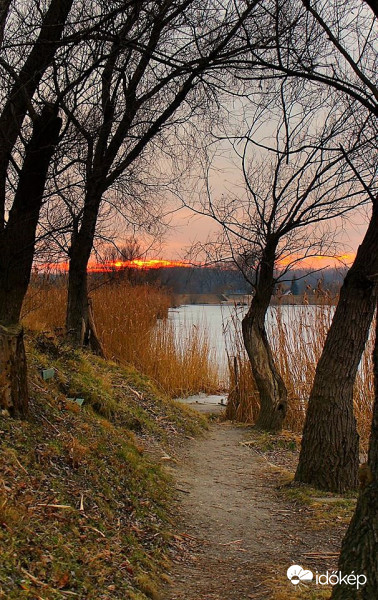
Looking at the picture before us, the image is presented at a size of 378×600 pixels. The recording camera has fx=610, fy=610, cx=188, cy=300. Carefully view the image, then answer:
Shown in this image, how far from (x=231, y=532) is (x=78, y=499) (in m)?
1.08

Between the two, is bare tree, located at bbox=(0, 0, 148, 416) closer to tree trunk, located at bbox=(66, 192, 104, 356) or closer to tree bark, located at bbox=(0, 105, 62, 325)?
tree bark, located at bbox=(0, 105, 62, 325)

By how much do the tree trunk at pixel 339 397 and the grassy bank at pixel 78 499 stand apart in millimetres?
1185

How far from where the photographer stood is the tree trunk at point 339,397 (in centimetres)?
448

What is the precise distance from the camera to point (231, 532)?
379cm

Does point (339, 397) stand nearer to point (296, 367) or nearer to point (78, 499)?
point (78, 499)

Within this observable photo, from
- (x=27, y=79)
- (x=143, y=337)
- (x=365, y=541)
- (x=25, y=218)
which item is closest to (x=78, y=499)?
(x=365, y=541)

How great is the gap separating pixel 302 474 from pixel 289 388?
3.03 meters

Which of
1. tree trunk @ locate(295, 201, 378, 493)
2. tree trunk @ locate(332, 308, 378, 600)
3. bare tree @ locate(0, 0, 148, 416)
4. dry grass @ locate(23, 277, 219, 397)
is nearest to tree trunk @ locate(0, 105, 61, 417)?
bare tree @ locate(0, 0, 148, 416)

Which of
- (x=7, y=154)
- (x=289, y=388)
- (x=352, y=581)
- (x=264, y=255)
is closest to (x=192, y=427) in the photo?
(x=289, y=388)

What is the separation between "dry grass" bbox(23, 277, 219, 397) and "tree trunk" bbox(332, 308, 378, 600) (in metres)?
7.16

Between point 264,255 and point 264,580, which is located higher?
point 264,255

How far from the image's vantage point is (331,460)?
185 inches

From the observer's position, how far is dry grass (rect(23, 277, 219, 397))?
9.52 meters

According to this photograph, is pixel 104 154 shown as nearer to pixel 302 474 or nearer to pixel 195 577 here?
pixel 302 474
